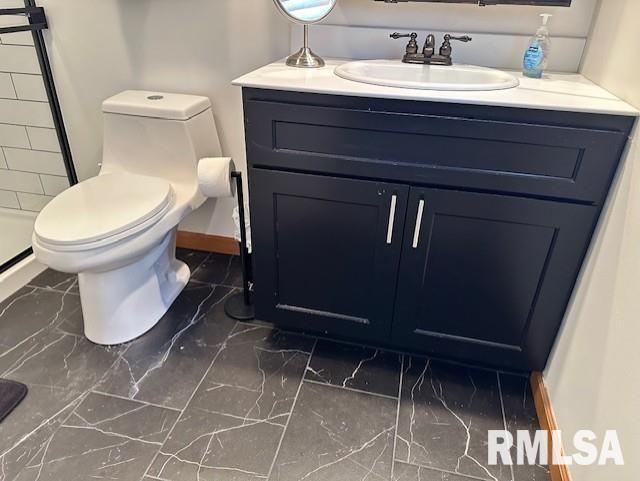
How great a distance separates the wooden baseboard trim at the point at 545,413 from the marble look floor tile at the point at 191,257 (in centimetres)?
142

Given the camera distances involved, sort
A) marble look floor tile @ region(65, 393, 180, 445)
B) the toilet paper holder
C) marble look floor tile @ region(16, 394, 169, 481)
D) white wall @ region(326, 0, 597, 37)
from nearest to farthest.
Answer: marble look floor tile @ region(16, 394, 169, 481) → marble look floor tile @ region(65, 393, 180, 445) → white wall @ region(326, 0, 597, 37) → the toilet paper holder

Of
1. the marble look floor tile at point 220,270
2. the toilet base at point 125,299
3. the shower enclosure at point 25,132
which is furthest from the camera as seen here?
the marble look floor tile at point 220,270

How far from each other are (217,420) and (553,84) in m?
1.38

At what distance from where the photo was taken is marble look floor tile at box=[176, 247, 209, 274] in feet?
6.89

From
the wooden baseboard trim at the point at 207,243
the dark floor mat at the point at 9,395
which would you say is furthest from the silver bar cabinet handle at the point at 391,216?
the dark floor mat at the point at 9,395

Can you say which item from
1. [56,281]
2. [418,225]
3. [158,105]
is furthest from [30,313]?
[418,225]

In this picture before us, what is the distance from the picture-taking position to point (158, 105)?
174 cm

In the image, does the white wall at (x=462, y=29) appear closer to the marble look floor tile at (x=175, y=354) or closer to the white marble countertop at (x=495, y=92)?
the white marble countertop at (x=495, y=92)

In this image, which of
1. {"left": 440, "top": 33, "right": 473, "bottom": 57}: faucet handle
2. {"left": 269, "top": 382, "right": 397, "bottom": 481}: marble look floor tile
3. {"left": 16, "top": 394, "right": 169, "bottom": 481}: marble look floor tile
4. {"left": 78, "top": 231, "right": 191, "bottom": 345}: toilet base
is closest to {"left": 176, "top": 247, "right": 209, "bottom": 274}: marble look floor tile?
{"left": 78, "top": 231, "right": 191, "bottom": 345}: toilet base

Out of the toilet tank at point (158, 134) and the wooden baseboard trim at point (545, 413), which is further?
the toilet tank at point (158, 134)

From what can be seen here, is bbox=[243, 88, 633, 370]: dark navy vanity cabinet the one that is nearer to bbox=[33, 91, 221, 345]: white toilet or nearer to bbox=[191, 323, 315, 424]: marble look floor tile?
bbox=[191, 323, 315, 424]: marble look floor tile

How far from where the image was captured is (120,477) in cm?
121

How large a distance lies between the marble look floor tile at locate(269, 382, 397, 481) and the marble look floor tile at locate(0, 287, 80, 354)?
1.00 meters

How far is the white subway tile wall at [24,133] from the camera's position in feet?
6.30
